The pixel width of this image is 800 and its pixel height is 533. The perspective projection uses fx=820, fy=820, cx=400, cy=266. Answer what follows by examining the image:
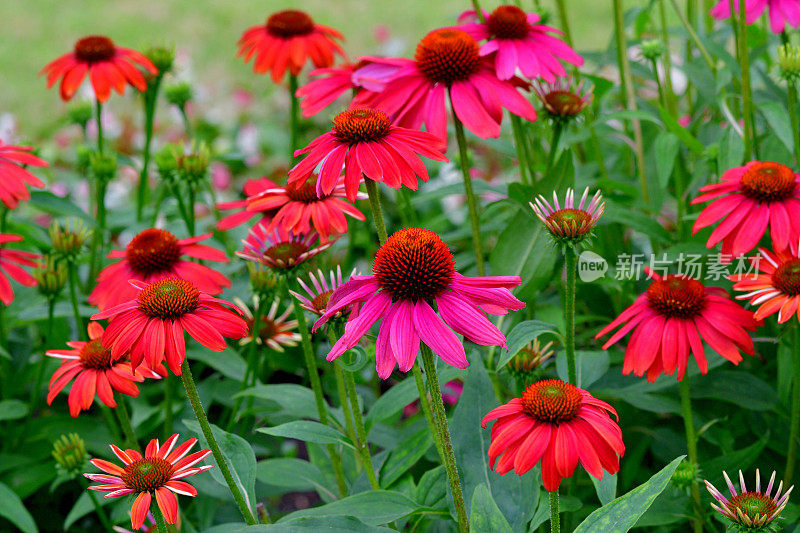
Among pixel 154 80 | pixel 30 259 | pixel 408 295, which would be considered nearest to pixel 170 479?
pixel 408 295

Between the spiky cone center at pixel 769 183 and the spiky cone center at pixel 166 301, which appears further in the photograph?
the spiky cone center at pixel 769 183

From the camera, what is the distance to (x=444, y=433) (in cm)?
92

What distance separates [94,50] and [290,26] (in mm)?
433

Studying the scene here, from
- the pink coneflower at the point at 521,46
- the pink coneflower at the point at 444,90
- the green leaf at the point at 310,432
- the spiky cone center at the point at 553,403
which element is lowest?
the green leaf at the point at 310,432

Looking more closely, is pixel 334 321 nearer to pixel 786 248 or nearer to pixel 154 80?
pixel 786 248

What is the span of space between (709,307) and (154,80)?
1328 millimetres

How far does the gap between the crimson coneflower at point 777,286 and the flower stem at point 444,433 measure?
0.45m

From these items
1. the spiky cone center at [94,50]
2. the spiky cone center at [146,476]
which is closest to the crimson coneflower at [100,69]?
the spiky cone center at [94,50]

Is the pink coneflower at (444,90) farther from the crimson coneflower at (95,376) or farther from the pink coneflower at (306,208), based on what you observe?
the crimson coneflower at (95,376)

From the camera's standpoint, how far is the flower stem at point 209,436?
0.94 m

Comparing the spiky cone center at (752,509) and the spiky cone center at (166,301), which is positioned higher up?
the spiky cone center at (166,301)

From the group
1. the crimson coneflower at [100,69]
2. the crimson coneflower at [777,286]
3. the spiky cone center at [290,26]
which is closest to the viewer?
the crimson coneflower at [777,286]

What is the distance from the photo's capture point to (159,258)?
4.24 feet

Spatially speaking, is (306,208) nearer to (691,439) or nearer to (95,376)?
(95,376)
